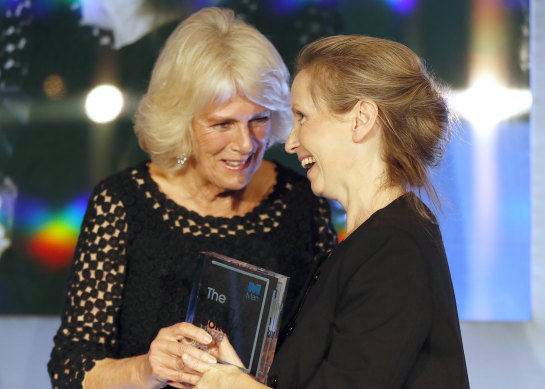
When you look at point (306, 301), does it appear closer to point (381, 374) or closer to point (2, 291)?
point (381, 374)

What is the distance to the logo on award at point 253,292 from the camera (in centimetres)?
144

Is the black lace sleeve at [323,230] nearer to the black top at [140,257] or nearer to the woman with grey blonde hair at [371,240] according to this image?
the black top at [140,257]

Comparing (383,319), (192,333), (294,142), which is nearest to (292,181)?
(294,142)

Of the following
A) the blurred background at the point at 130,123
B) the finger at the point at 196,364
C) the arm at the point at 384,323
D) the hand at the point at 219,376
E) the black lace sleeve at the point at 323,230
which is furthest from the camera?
the blurred background at the point at 130,123

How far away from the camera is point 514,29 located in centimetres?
270

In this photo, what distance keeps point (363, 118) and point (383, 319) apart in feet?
1.35

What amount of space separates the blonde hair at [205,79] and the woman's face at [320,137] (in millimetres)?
481

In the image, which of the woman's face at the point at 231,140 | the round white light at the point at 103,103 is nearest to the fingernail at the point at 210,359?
the woman's face at the point at 231,140

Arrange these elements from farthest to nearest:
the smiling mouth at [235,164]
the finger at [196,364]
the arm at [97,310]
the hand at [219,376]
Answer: the smiling mouth at [235,164]
the arm at [97,310]
the finger at [196,364]
the hand at [219,376]

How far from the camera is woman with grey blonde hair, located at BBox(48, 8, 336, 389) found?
6.16ft

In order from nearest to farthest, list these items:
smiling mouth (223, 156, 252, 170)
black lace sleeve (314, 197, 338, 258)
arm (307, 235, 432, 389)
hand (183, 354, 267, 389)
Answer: arm (307, 235, 432, 389) → hand (183, 354, 267, 389) → smiling mouth (223, 156, 252, 170) → black lace sleeve (314, 197, 338, 258)

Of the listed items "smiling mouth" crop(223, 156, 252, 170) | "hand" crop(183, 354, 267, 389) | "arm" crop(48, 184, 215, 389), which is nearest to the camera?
"hand" crop(183, 354, 267, 389)

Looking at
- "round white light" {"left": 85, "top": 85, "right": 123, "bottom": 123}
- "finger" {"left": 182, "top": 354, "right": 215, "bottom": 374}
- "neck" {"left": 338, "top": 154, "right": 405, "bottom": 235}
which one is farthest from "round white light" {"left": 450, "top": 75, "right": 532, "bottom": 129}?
"finger" {"left": 182, "top": 354, "right": 215, "bottom": 374}

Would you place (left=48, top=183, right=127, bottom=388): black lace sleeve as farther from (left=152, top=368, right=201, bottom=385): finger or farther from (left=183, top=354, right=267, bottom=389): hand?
(left=183, top=354, right=267, bottom=389): hand
